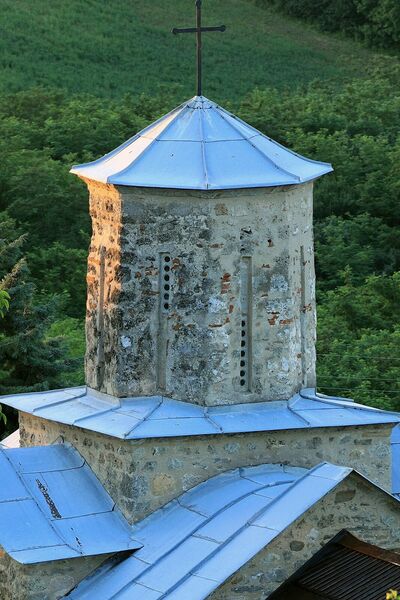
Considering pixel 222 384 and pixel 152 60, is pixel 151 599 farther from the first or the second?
pixel 152 60

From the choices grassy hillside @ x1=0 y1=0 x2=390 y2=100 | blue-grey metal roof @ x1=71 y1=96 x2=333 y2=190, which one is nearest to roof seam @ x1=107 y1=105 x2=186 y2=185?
blue-grey metal roof @ x1=71 y1=96 x2=333 y2=190

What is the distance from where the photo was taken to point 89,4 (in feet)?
140

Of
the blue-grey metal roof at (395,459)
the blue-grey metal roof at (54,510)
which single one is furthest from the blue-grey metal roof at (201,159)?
the blue-grey metal roof at (395,459)

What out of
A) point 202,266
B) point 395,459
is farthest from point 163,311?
point 395,459

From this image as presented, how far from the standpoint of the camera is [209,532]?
12219mm

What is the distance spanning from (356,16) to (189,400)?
1261 inches

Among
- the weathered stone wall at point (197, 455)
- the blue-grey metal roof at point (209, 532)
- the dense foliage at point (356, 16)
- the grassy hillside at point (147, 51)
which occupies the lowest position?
the blue-grey metal roof at point (209, 532)

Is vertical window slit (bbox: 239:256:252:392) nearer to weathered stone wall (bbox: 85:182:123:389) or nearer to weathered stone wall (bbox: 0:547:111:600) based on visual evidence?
weathered stone wall (bbox: 85:182:123:389)

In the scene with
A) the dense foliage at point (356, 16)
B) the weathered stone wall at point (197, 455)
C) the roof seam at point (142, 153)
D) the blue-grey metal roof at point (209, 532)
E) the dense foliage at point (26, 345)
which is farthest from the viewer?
the dense foliage at point (356, 16)

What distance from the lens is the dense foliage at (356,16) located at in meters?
42.4

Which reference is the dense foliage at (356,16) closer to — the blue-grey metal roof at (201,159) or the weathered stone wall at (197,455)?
the blue-grey metal roof at (201,159)

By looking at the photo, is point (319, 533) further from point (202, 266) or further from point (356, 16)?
point (356, 16)

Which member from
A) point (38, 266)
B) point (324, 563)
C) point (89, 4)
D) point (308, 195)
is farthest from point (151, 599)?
point (89, 4)

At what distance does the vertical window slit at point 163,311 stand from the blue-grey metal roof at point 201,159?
582mm
